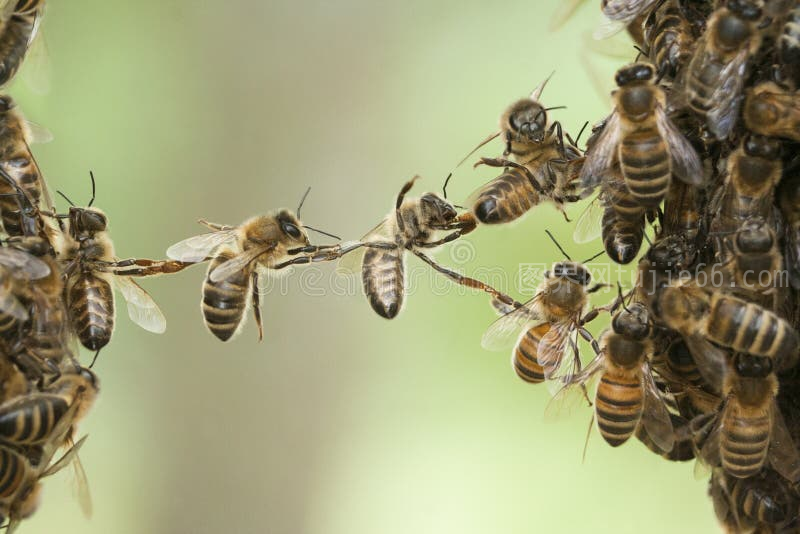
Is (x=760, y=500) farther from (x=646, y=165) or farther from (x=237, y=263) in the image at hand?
(x=237, y=263)

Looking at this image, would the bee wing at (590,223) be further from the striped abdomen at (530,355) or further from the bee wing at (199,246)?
the bee wing at (199,246)

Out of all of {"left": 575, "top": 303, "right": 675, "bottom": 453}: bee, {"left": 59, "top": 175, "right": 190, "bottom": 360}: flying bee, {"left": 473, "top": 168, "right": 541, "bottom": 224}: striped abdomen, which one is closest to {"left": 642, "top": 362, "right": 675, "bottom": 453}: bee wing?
{"left": 575, "top": 303, "right": 675, "bottom": 453}: bee

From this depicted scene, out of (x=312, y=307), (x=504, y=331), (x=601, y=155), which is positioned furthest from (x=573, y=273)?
(x=312, y=307)

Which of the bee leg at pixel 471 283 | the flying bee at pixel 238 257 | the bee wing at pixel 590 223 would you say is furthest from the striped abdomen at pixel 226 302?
the bee wing at pixel 590 223

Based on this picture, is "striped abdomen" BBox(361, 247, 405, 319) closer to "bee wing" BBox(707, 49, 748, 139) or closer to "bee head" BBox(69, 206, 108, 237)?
"bee head" BBox(69, 206, 108, 237)

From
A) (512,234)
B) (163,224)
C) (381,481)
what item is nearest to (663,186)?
(512,234)

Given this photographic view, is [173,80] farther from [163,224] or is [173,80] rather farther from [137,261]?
[137,261]
